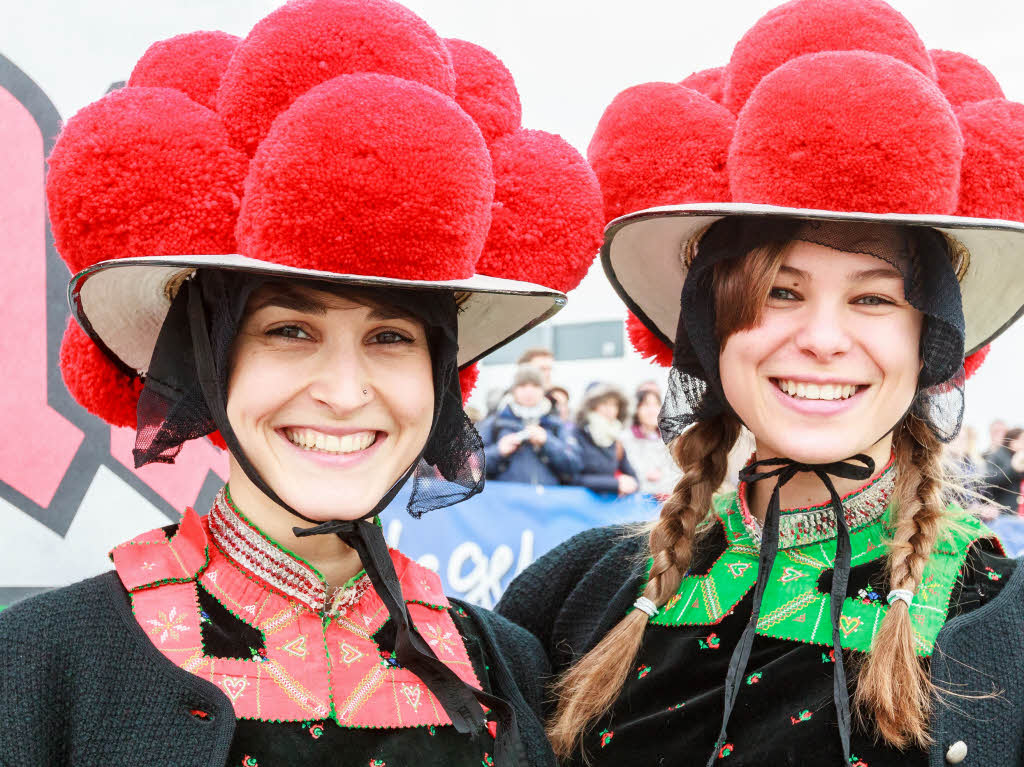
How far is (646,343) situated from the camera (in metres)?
2.39

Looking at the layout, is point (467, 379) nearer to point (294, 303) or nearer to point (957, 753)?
point (294, 303)

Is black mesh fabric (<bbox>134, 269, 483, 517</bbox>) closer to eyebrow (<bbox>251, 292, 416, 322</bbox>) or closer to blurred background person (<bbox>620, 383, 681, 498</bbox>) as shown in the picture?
eyebrow (<bbox>251, 292, 416, 322</bbox>)

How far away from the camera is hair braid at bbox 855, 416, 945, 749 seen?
1.63 metres

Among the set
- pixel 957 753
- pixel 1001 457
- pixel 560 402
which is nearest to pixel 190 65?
pixel 957 753

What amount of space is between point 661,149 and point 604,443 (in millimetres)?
4255

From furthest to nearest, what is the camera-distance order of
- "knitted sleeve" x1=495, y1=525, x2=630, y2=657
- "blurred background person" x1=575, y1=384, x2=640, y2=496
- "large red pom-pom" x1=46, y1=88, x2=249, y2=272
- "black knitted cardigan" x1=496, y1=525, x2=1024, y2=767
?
"blurred background person" x1=575, y1=384, x2=640, y2=496 < "knitted sleeve" x1=495, y1=525, x2=630, y2=657 < "black knitted cardigan" x1=496, y1=525, x2=1024, y2=767 < "large red pom-pom" x1=46, y1=88, x2=249, y2=272

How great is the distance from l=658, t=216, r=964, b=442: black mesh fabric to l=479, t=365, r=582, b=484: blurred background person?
352 centimetres

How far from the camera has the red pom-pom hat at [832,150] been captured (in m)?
1.63

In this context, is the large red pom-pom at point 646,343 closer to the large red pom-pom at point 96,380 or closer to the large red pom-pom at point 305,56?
the large red pom-pom at point 305,56

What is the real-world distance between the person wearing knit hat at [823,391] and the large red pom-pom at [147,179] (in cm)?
76

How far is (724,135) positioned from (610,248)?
0.35 m

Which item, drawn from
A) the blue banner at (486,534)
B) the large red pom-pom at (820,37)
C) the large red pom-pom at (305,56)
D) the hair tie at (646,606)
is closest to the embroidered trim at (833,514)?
the hair tie at (646,606)

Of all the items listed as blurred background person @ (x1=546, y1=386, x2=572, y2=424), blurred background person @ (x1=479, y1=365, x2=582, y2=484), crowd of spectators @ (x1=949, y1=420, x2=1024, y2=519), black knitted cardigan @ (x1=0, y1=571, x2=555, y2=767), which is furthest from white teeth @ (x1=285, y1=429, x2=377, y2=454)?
blurred background person @ (x1=546, y1=386, x2=572, y2=424)

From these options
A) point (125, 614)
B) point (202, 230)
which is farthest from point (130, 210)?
point (125, 614)
